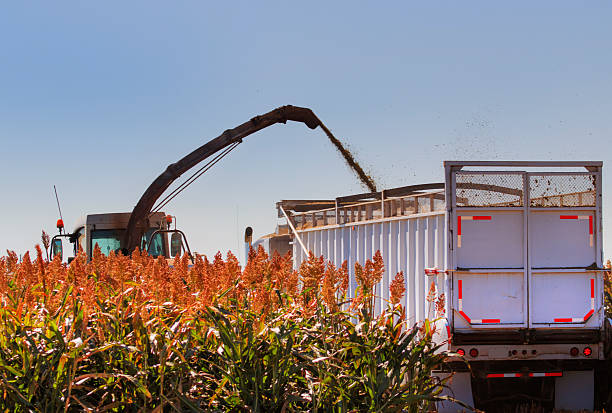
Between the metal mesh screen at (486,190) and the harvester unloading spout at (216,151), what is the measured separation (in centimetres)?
872

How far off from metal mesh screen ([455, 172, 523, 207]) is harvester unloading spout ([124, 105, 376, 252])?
8.72 metres

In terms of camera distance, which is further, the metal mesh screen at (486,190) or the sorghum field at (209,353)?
the metal mesh screen at (486,190)

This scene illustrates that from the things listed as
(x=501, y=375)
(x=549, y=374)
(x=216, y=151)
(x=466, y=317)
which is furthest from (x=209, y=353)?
(x=216, y=151)

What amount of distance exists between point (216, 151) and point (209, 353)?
14.3 meters

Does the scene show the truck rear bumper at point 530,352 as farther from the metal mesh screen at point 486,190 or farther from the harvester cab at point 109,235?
the harvester cab at point 109,235

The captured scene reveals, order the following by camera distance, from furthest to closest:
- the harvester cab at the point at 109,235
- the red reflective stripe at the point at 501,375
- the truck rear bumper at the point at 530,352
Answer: the harvester cab at the point at 109,235, the red reflective stripe at the point at 501,375, the truck rear bumper at the point at 530,352

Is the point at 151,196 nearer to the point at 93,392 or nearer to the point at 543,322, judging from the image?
the point at 543,322

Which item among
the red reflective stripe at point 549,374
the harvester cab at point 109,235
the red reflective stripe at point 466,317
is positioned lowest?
the red reflective stripe at point 549,374

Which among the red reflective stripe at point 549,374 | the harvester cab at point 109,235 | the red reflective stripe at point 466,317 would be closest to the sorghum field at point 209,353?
the red reflective stripe at point 466,317

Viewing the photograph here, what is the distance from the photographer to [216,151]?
66.7 ft

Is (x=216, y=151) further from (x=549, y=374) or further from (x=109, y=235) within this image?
(x=549, y=374)

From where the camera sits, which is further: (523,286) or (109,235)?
(109,235)

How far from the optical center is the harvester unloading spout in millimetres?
16875

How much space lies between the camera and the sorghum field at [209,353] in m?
5.79
